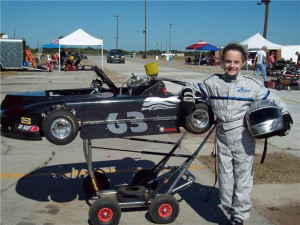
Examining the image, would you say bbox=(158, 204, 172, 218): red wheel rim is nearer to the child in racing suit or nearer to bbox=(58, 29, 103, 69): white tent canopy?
the child in racing suit

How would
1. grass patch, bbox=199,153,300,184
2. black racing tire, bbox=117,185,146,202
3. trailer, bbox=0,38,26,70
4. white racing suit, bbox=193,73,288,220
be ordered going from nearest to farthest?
white racing suit, bbox=193,73,288,220 → black racing tire, bbox=117,185,146,202 → grass patch, bbox=199,153,300,184 → trailer, bbox=0,38,26,70

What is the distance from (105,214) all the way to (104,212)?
21 mm

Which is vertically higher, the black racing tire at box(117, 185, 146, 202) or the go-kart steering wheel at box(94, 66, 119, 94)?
the go-kart steering wheel at box(94, 66, 119, 94)

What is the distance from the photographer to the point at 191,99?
10.7 feet

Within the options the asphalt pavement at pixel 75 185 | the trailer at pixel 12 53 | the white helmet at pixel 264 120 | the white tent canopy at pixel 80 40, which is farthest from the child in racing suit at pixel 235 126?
the trailer at pixel 12 53

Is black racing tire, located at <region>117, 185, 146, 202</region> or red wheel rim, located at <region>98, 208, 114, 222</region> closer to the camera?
red wheel rim, located at <region>98, 208, 114, 222</region>

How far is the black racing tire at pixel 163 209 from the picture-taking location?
3.53 m

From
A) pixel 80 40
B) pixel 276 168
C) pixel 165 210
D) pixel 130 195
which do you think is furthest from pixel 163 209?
pixel 80 40

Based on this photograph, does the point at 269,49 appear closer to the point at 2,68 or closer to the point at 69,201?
the point at 2,68

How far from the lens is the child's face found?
3318 millimetres

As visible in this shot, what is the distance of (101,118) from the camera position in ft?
10.8

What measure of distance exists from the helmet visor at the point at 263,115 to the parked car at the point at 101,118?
0.43m

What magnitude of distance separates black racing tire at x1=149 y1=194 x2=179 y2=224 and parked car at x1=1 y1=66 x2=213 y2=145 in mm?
679

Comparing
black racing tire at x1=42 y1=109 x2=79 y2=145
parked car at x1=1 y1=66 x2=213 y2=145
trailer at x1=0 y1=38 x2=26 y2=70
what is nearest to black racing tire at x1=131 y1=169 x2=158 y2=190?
parked car at x1=1 y1=66 x2=213 y2=145
